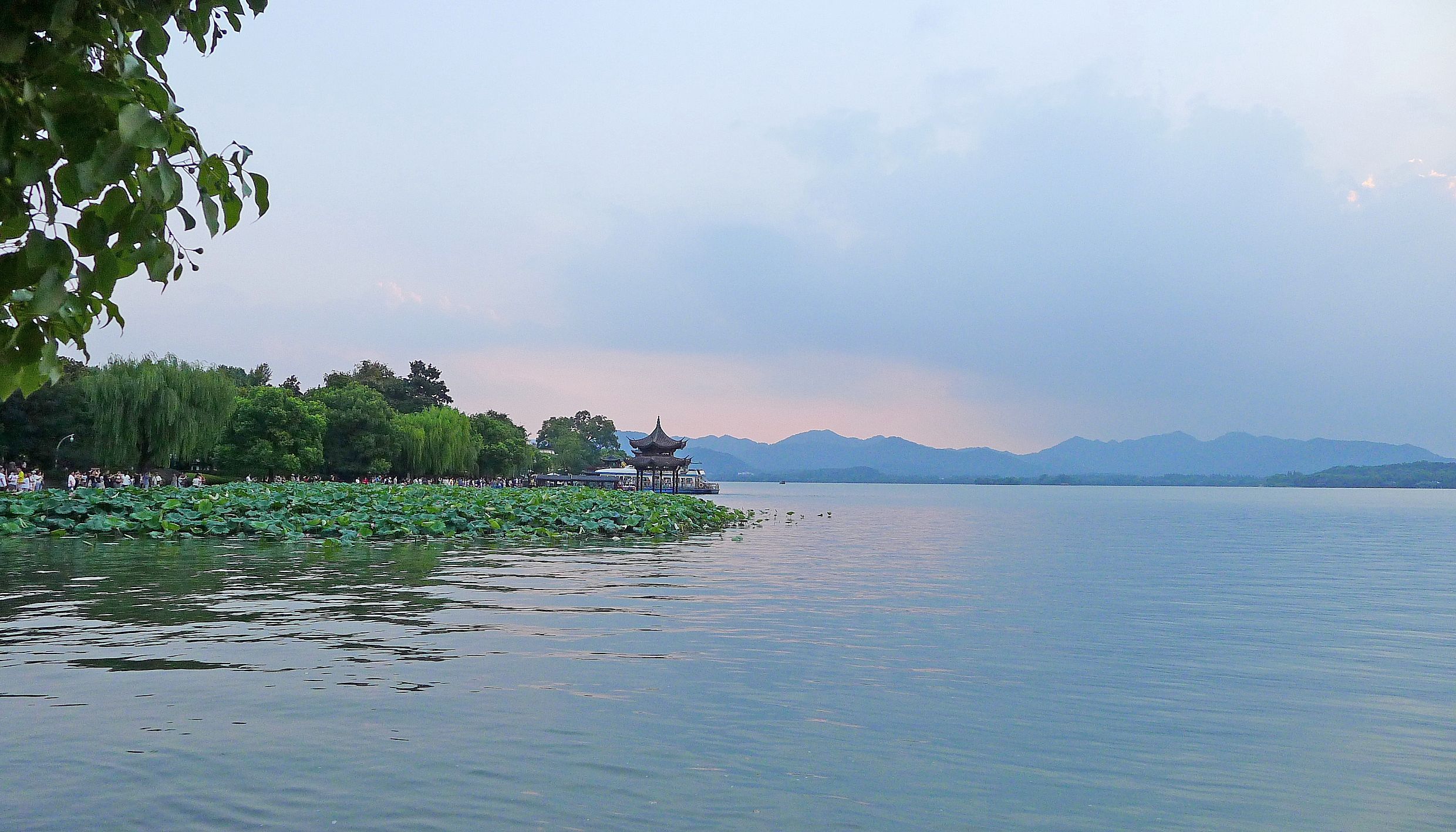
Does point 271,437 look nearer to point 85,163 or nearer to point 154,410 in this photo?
point 154,410

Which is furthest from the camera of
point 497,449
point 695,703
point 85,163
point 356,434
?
point 497,449

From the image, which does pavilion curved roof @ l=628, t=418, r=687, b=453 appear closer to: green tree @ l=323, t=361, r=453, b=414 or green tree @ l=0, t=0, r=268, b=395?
green tree @ l=323, t=361, r=453, b=414

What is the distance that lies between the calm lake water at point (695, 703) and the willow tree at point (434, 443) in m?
50.4

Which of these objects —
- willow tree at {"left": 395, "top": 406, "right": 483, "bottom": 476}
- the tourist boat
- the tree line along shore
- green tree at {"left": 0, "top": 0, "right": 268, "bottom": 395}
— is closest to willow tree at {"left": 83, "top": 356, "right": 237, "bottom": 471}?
the tree line along shore

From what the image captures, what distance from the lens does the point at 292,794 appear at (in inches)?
227

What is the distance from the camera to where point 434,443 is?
70062 millimetres

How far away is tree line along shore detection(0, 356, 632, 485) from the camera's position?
39.8 m

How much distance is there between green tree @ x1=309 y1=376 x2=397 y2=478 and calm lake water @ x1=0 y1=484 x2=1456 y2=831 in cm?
4525

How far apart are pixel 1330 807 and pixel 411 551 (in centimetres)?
1855

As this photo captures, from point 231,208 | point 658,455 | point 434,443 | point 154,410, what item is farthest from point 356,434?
point 231,208

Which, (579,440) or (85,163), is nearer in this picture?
(85,163)

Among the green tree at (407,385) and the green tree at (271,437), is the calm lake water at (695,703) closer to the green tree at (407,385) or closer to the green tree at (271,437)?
the green tree at (271,437)

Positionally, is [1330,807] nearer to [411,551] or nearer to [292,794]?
[292,794]

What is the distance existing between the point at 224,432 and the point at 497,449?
4209 cm
